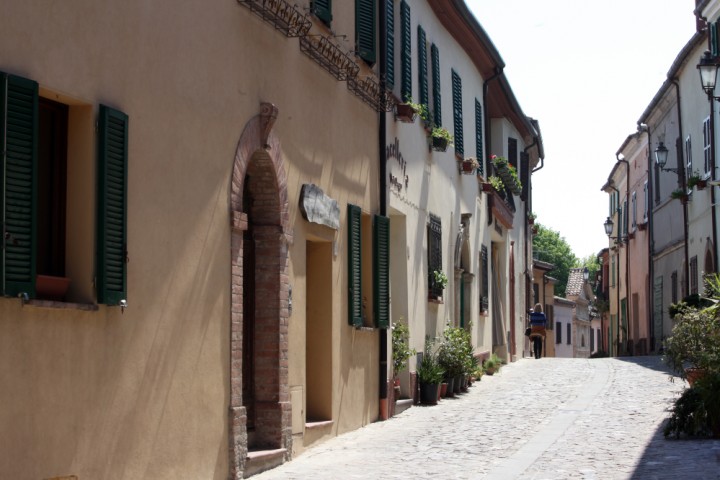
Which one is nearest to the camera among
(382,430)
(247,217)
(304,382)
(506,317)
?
(247,217)

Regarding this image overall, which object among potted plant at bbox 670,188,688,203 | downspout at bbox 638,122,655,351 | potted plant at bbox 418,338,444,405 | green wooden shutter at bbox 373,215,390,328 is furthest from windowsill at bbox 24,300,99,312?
downspout at bbox 638,122,655,351

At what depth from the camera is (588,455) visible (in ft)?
39.6

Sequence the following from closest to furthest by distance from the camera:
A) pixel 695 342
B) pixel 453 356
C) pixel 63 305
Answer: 1. pixel 63 305
2. pixel 695 342
3. pixel 453 356

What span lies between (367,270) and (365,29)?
305 centimetres

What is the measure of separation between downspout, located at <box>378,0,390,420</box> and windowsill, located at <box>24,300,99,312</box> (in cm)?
832

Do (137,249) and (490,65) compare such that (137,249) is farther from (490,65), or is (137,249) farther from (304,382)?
(490,65)

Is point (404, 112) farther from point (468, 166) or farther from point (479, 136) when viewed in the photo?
point (479, 136)

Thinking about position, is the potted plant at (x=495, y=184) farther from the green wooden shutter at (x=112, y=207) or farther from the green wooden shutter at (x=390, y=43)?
the green wooden shutter at (x=112, y=207)

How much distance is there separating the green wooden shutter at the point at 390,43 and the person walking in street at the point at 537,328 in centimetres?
1664

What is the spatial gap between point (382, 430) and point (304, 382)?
224cm

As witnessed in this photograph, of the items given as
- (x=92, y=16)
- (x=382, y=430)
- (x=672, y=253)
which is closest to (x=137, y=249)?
(x=92, y=16)

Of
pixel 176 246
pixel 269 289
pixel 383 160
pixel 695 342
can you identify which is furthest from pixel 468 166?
pixel 176 246

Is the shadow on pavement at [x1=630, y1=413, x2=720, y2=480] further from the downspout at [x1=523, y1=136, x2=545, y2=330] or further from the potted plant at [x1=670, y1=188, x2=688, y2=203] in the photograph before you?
the downspout at [x1=523, y1=136, x2=545, y2=330]

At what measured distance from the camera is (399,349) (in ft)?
Answer: 55.1
